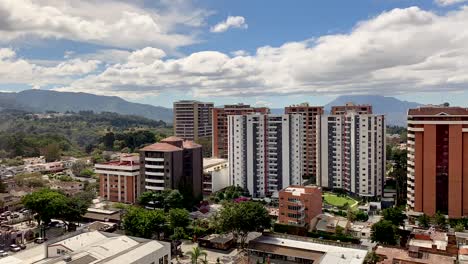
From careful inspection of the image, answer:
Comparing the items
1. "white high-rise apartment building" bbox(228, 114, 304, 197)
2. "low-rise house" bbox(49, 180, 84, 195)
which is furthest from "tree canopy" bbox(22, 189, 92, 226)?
"white high-rise apartment building" bbox(228, 114, 304, 197)

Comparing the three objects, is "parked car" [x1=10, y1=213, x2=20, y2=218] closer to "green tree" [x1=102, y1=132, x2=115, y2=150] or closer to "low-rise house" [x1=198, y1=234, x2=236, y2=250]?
"low-rise house" [x1=198, y1=234, x2=236, y2=250]

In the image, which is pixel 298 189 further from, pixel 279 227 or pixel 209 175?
pixel 209 175

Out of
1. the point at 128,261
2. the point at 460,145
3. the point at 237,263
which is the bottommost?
the point at 237,263

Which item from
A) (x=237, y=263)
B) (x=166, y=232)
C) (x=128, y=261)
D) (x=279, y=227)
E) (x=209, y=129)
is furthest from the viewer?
(x=209, y=129)

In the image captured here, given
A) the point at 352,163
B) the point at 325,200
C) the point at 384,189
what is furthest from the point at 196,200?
the point at 384,189

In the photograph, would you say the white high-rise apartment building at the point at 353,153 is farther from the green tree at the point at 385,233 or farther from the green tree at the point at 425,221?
the green tree at the point at 385,233
